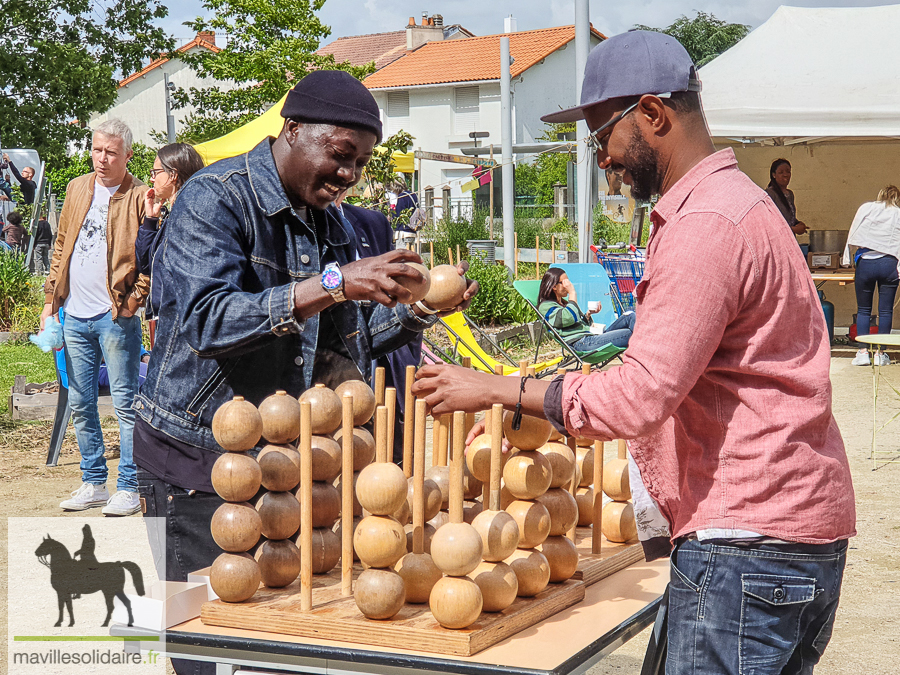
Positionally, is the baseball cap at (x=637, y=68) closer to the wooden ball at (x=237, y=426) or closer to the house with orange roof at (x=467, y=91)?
the wooden ball at (x=237, y=426)

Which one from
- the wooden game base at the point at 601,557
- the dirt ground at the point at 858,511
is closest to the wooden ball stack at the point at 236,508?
the wooden game base at the point at 601,557

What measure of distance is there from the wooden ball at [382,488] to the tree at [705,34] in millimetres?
40638

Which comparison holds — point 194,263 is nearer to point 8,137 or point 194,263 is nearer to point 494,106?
point 8,137

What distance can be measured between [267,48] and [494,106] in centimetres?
2207

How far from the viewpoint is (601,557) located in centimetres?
216

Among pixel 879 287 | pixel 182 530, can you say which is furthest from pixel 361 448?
pixel 879 287

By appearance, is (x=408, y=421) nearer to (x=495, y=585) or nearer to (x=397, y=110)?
(x=495, y=585)

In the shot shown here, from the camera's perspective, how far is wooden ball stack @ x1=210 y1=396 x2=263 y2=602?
171 centimetres

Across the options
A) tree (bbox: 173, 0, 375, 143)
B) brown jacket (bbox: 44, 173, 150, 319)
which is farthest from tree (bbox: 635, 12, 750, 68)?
brown jacket (bbox: 44, 173, 150, 319)

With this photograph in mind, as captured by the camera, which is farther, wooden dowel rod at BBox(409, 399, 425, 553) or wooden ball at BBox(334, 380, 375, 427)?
wooden ball at BBox(334, 380, 375, 427)

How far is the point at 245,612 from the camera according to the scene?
1.70 m

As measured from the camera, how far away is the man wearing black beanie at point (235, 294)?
197 centimetres

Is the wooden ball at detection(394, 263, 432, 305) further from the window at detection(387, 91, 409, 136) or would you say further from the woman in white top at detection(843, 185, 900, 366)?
the window at detection(387, 91, 409, 136)

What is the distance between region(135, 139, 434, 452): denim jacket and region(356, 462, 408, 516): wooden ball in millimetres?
386
